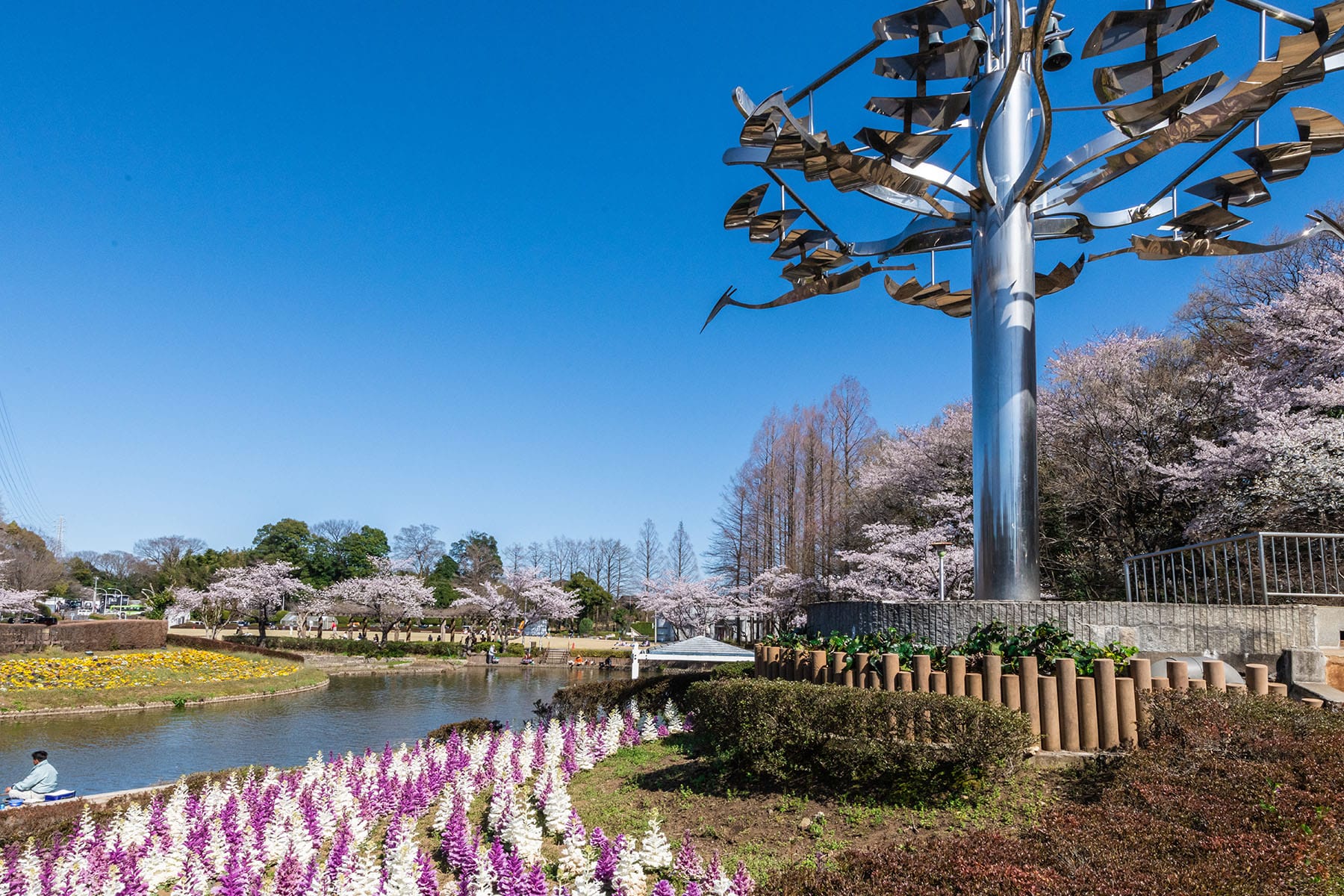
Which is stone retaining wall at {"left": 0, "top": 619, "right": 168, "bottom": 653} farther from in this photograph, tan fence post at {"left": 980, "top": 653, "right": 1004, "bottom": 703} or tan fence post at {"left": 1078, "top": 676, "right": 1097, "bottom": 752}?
tan fence post at {"left": 1078, "top": 676, "right": 1097, "bottom": 752}

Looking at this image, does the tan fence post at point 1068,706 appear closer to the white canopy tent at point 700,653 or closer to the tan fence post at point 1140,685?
the tan fence post at point 1140,685

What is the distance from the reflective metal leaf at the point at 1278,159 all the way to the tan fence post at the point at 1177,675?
5.64 m

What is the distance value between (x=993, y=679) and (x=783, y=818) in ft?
6.53

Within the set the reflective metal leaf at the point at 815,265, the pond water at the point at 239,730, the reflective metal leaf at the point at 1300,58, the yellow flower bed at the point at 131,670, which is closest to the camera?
the reflective metal leaf at the point at 1300,58

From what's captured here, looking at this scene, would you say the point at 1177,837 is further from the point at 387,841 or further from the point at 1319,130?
the point at 1319,130

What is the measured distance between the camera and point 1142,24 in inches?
322

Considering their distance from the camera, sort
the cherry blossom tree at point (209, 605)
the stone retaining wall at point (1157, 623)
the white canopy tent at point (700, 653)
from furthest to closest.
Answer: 1. the cherry blossom tree at point (209, 605)
2. the white canopy tent at point (700, 653)
3. the stone retaining wall at point (1157, 623)

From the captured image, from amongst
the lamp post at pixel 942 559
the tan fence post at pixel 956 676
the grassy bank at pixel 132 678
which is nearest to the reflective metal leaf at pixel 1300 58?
the tan fence post at pixel 956 676

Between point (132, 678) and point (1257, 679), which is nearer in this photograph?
point (1257, 679)

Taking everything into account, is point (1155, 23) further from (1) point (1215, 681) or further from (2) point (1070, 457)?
(2) point (1070, 457)

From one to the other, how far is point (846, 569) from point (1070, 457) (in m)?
11.0

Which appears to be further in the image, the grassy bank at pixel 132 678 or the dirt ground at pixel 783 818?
the grassy bank at pixel 132 678

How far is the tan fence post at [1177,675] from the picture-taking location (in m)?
6.29

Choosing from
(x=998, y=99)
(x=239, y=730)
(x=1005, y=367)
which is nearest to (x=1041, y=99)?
(x=998, y=99)
